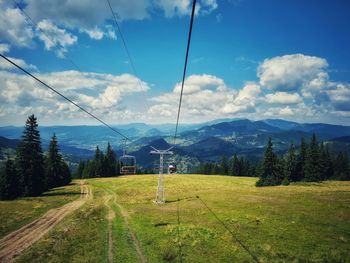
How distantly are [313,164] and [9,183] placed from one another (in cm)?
8802

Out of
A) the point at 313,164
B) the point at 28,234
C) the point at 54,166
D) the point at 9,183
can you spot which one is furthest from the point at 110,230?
the point at 313,164

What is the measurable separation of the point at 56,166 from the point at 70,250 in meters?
64.3

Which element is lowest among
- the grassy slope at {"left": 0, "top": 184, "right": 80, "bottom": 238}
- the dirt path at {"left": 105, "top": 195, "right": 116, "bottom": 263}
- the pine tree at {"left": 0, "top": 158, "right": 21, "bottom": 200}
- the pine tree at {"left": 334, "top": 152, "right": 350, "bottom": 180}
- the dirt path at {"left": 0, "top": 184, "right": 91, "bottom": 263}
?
the dirt path at {"left": 0, "top": 184, "right": 91, "bottom": 263}

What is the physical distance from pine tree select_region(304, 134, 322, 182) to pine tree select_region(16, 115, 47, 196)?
264 feet

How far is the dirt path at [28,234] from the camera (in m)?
24.1

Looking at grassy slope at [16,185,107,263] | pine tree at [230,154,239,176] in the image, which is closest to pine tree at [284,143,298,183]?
pine tree at [230,154,239,176]

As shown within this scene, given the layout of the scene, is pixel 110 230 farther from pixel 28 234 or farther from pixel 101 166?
pixel 101 166

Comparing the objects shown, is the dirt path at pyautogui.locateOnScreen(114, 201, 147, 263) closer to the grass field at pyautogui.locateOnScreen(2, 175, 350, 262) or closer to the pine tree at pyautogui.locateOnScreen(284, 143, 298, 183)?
the grass field at pyautogui.locateOnScreen(2, 175, 350, 262)

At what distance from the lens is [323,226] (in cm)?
2981

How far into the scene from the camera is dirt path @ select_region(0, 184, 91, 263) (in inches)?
950

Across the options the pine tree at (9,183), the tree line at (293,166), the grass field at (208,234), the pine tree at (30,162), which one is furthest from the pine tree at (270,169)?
the pine tree at (9,183)

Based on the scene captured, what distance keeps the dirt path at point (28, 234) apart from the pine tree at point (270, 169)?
59.5 m

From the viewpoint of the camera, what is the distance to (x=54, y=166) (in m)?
82.6

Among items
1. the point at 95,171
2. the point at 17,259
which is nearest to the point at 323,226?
the point at 17,259
